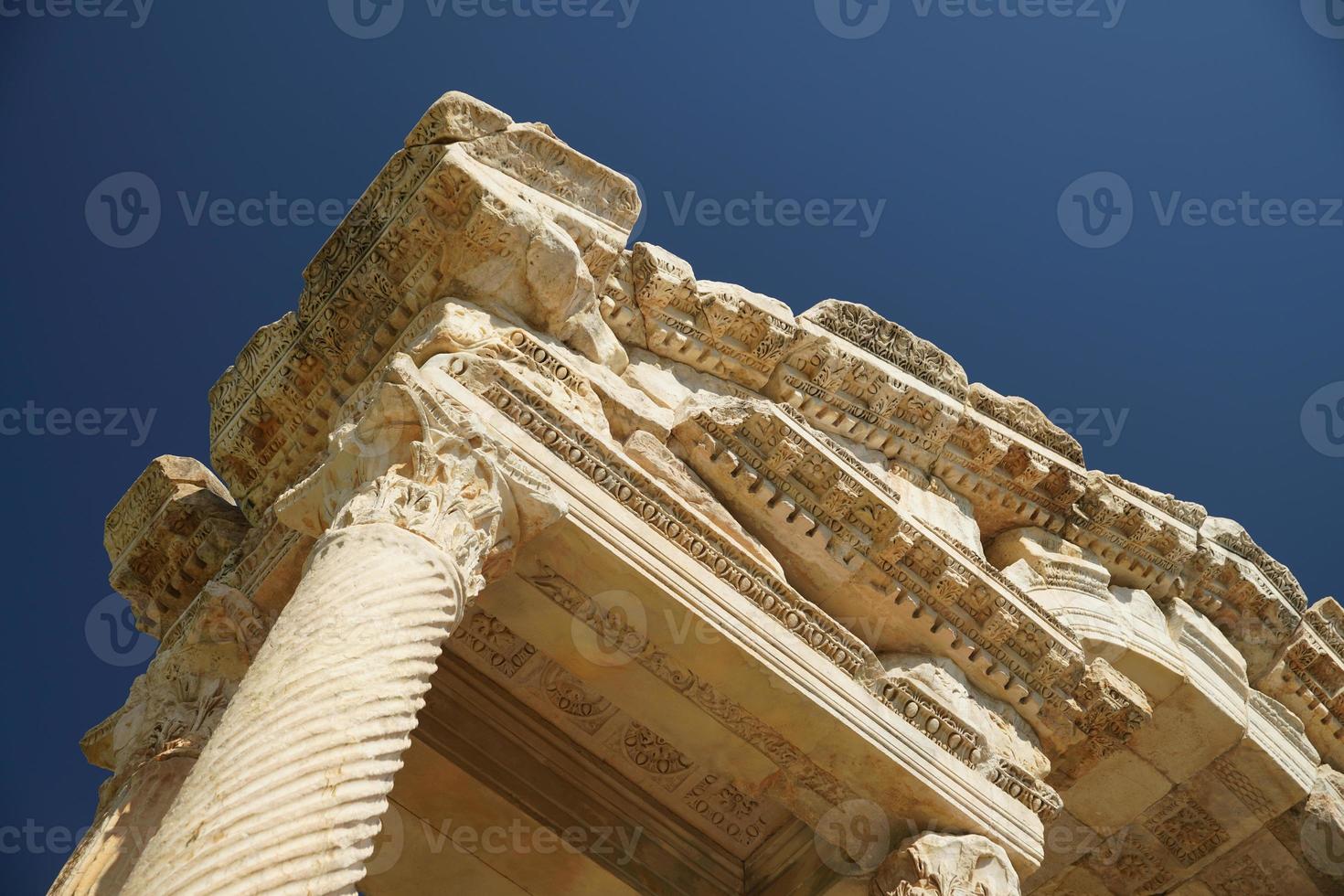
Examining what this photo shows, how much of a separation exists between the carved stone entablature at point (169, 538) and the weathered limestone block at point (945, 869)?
4.03m

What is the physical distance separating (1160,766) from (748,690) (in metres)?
3.87

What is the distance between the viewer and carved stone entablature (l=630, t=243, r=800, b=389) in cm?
800

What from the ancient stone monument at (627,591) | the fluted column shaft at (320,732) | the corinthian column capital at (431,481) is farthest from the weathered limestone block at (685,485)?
the fluted column shaft at (320,732)

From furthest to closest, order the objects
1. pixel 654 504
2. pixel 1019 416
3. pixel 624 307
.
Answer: pixel 1019 416 < pixel 624 307 < pixel 654 504

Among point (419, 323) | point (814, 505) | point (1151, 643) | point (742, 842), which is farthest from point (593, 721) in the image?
point (1151, 643)

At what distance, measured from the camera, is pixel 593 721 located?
7535 millimetres

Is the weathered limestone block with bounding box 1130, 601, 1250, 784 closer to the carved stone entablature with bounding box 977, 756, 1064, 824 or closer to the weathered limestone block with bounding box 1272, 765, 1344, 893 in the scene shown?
the weathered limestone block with bounding box 1272, 765, 1344, 893

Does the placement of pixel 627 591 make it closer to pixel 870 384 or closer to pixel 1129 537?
pixel 870 384

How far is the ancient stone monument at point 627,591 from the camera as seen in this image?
6.05 metres

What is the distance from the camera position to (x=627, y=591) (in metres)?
6.43

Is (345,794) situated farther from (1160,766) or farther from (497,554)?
(1160,766)

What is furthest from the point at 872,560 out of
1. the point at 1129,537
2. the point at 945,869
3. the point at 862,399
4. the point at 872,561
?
the point at 1129,537

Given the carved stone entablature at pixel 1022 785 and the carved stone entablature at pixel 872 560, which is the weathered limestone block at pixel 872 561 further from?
the carved stone entablature at pixel 1022 785

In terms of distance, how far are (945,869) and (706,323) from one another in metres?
3.38
